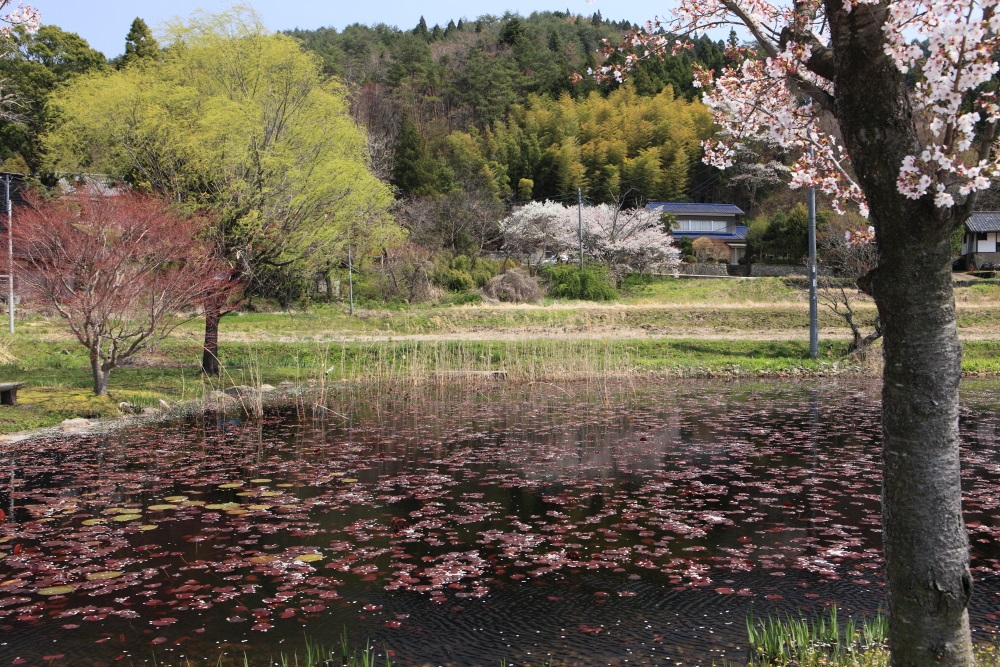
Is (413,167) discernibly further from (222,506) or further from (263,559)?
(263,559)

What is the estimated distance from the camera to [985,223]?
1736 inches

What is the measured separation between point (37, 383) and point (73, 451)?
553cm

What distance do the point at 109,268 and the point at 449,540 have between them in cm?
947

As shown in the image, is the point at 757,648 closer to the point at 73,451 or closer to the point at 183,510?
the point at 183,510

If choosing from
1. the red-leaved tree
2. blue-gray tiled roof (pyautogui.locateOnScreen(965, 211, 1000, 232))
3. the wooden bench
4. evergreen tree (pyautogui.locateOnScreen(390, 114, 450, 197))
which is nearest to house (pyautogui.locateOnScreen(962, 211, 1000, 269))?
blue-gray tiled roof (pyautogui.locateOnScreen(965, 211, 1000, 232))

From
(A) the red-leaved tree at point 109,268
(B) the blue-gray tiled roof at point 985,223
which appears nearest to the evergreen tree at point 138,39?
(A) the red-leaved tree at point 109,268

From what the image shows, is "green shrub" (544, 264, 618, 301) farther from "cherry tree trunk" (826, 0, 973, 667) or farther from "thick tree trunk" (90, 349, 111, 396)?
"cherry tree trunk" (826, 0, 973, 667)

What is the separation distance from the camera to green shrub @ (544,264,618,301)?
122ft

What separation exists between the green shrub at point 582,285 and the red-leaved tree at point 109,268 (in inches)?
948

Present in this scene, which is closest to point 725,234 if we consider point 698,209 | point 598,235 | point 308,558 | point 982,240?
point 698,209

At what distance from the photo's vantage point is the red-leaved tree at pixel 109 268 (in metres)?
12.7

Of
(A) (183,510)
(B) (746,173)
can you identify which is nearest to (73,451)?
(A) (183,510)

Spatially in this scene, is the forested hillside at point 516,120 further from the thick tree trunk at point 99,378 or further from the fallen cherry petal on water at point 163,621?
the fallen cherry petal on water at point 163,621

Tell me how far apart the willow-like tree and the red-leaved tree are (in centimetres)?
206
